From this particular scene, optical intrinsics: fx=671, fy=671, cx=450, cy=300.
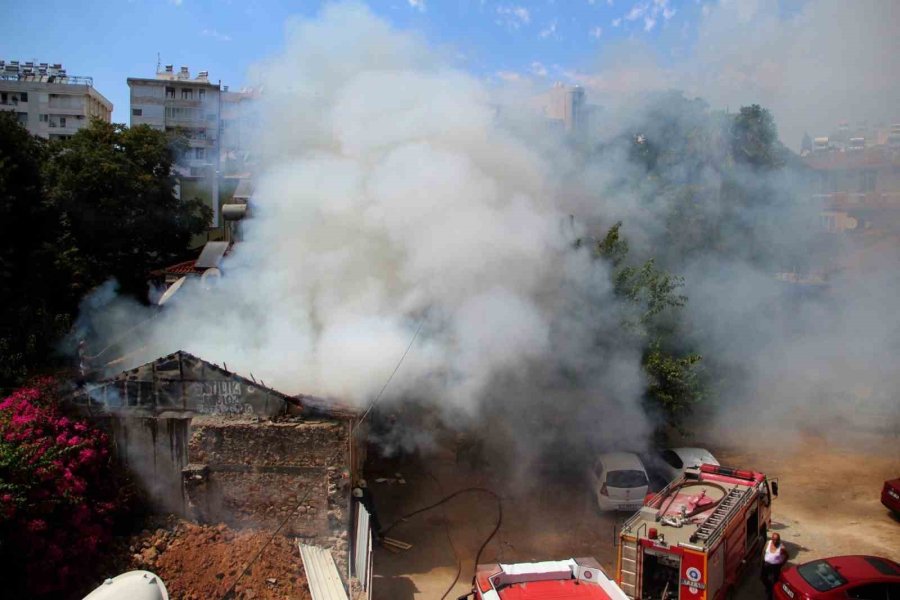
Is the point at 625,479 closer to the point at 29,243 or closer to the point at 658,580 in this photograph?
the point at 658,580

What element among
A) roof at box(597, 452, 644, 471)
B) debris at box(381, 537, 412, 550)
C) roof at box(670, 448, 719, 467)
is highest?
roof at box(597, 452, 644, 471)

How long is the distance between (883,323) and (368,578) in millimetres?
15030

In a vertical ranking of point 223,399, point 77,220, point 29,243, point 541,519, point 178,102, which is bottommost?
point 541,519

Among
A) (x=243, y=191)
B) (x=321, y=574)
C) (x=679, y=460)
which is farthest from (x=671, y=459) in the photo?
(x=243, y=191)

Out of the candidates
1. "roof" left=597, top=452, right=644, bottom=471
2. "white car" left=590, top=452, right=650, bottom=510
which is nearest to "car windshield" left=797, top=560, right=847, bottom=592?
"white car" left=590, top=452, right=650, bottom=510

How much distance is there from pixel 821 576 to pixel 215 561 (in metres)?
6.17

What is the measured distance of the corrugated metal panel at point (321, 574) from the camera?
677 cm

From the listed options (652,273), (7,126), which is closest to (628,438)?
(652,273)

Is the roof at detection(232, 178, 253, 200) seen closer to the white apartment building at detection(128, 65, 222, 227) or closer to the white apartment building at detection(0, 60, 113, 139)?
the white apartment building at detection(128, 65, 222, 227)

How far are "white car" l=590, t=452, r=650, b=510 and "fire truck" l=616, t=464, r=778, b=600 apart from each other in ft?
5.02

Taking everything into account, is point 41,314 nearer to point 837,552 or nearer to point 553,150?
point 553,150

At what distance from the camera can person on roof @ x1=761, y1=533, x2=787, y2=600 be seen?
7.33 m

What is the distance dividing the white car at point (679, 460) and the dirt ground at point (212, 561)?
19.3ft

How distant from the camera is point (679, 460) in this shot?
10422 mm
